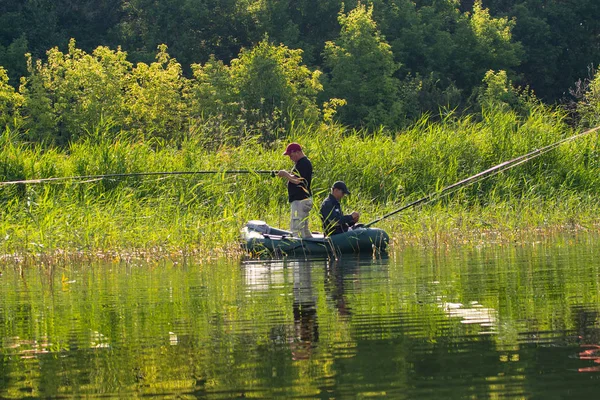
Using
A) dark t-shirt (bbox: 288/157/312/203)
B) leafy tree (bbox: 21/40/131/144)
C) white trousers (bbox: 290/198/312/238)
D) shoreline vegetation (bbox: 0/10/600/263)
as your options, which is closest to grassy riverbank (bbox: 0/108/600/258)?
shoreline vegetation (bbox: 0/10/600/263)

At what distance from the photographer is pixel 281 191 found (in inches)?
696

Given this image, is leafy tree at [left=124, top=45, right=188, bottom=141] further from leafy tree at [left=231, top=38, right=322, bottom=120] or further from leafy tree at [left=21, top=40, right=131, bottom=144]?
leafy tree at [left=231, top=38, right=322, bottom=120]

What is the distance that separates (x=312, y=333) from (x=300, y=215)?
7472 millimetres

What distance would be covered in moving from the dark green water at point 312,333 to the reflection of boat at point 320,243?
2.24 metres

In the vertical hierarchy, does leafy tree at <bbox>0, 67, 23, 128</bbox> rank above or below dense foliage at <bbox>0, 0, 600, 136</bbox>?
below

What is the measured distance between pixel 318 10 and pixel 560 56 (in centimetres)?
1263

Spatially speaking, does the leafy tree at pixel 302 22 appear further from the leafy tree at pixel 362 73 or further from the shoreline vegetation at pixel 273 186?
the shoreline vegetation at pixel 273 186

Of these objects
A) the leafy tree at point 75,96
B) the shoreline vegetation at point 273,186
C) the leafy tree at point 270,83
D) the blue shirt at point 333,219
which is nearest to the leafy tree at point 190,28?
the leafy tree at point 270,83

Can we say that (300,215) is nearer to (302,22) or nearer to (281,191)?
(281,191)

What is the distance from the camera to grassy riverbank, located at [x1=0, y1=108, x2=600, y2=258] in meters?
13.9

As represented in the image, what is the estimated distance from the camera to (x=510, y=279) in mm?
9203

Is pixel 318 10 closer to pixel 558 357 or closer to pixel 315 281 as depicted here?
pixel 315 281

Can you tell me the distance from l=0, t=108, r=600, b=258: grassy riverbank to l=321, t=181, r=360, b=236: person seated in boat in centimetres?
109

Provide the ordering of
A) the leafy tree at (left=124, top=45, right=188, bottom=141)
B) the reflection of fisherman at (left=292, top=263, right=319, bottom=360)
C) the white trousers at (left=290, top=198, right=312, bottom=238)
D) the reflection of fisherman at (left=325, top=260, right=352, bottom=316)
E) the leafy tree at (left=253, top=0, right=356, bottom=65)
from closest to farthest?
the reflection of fisherman at (left=292, top=263, right=319, bottom=360), the reflection of fisherman at (left=325, top=260, right=352, bottom=316), the white trousers at (left=290, top=198, right=312, bottom=238), the leafy tree at (left=124, top=45, right=188, bottom=141), the leafy tree at (left=253, top=0, right=356, bottom=65)
